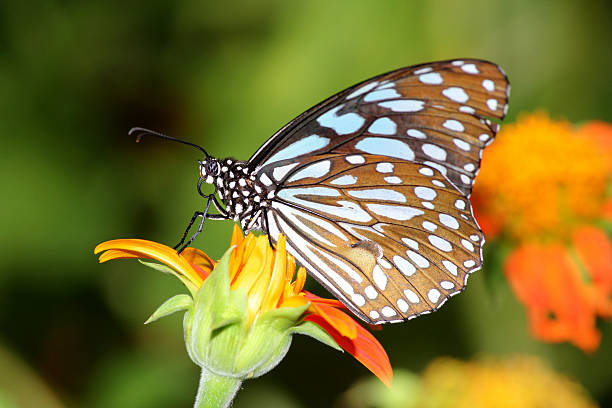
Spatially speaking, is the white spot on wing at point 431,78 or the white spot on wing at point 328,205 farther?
the white spot on wing at point 328,205

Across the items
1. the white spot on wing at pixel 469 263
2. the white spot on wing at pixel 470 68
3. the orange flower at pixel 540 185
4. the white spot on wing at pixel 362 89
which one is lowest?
the orange flower at pixel 540 185

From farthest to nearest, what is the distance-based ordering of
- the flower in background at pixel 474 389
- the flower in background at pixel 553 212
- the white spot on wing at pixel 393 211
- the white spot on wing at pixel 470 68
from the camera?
the flower in background at pixel 553 212 < the flower in background at pixel 474 389 < the white spot on wing at pixel 393 211 < the white spot on wing at pixel 470 68

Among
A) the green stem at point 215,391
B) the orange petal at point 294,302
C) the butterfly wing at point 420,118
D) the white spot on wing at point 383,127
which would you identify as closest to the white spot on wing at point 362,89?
the butterfly wing at point 420,118

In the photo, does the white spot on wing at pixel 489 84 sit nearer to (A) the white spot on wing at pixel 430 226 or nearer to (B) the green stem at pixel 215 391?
(A) the white spot on wing at pixel 430 226

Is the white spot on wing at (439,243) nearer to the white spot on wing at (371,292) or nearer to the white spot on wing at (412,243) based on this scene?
the white spot on wing at (412,243)

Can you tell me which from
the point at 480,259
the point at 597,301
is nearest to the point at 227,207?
the point at 480,259

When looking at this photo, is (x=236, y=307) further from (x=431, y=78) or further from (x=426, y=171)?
(x=431, y=78)

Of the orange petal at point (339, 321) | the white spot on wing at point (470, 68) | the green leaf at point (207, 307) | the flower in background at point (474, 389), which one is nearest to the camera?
the orange petal at point (339, 321)

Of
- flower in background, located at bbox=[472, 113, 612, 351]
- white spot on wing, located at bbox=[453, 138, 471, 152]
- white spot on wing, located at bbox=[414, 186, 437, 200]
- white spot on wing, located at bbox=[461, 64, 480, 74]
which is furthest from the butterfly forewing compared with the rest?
flower in background, located at bbox=[472, 113, 612, 351]

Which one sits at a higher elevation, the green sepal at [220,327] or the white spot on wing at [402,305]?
the green sepal at [220,327]
